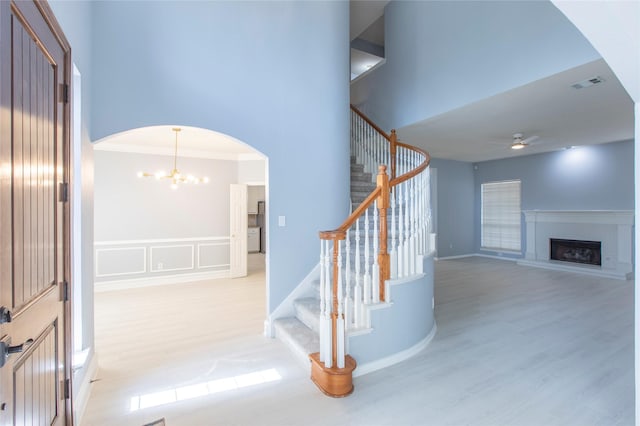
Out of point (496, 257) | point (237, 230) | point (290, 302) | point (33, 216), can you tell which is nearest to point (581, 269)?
point (496, 257)

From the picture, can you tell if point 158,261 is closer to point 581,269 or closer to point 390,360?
point 390,360

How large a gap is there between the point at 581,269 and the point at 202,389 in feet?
25.6

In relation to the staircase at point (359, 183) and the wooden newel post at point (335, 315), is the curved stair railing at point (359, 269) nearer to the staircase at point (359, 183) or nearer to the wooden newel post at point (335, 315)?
the wooden newel post at point (335, 315)

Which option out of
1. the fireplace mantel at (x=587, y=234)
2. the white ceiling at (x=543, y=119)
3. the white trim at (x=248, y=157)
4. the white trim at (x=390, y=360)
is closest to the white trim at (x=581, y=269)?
the fireplace mantel at (x=587, y=234)

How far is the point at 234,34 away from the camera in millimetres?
3336

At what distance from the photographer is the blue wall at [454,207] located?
8.36 m

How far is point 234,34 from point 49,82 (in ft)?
7.07

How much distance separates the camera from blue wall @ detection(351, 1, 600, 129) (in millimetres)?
3318

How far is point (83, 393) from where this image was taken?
7.38 feet

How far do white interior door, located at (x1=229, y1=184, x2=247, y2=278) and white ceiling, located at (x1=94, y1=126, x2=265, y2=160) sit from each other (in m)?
0.75

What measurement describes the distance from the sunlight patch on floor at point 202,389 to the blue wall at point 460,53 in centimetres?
412

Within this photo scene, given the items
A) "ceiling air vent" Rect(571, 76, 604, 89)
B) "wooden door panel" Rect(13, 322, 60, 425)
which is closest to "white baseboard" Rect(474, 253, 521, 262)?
"ceiling air vent" Rect(571, 76, 604, 89)

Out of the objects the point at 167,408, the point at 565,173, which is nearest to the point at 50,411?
the point at 167,408

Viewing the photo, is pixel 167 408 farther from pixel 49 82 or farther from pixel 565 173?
pixel 565 173
